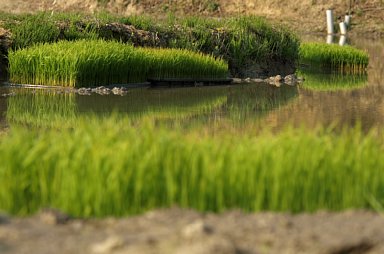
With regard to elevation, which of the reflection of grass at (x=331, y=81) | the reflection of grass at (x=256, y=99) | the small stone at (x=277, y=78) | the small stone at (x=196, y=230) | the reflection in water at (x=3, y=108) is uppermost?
the small stone at (x=196, y=230)

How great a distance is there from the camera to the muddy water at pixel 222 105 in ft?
35.3

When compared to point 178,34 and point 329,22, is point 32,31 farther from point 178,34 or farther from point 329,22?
point 329,22

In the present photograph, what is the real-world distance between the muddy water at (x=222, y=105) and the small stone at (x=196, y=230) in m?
5.41

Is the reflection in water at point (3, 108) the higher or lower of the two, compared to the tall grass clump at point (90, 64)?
lower

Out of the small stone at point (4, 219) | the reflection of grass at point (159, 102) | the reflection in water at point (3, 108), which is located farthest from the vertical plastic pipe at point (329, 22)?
the small stone at point (4, 219)

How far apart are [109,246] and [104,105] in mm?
8059

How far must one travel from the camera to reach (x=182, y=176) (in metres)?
4.90

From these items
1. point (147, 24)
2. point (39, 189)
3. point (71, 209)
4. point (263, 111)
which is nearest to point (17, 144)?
point (39, 189)

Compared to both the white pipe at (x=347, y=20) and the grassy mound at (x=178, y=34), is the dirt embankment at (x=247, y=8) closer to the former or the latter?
the white pipe at (x=347, y=20)

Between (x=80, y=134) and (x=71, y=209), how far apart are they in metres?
0.83

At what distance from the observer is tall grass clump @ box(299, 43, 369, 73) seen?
20.0 m

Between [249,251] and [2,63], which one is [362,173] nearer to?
[249,251]

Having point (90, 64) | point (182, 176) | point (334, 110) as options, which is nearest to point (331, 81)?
point (334, 110)

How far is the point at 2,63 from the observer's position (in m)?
15.0
